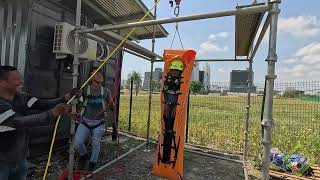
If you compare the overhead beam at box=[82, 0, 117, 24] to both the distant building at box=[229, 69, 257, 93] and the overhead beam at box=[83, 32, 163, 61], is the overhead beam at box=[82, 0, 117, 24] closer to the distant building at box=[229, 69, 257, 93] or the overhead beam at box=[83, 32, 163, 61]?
the overhead beam at box=[83, 32, 163, 61]

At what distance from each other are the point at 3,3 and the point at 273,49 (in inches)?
188

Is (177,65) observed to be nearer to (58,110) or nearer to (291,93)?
(58,110)

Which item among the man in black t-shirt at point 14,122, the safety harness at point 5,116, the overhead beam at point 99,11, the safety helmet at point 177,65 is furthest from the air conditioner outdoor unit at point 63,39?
the safety harness at point 5,116

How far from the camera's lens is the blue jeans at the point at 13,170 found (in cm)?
287

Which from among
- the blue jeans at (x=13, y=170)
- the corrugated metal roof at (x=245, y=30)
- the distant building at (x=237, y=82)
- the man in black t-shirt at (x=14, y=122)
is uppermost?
the corrugated metal roof at (x=245, y=30)

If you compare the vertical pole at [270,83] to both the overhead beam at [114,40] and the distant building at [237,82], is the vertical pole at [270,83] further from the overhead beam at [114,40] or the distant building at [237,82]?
the distant building at [237,82]

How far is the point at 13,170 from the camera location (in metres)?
3.08

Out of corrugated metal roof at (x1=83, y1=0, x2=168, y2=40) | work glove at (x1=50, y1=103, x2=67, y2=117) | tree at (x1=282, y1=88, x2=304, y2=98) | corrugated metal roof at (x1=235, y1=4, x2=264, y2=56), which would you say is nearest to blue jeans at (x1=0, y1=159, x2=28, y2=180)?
work glove at (x1=50, y1=103, x2=67, y2=117)

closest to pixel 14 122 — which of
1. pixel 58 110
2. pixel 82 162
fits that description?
pixel 58 110

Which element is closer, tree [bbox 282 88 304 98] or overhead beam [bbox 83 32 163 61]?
overhead beam [bbox 83 32 163 61]

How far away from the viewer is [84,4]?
6305mm

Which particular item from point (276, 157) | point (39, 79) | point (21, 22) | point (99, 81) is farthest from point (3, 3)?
point (276, 157)

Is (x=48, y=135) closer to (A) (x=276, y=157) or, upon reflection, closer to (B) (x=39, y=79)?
(B) (x=39, y=79)

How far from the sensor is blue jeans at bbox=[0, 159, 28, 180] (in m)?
2.87
